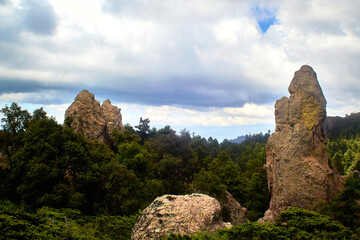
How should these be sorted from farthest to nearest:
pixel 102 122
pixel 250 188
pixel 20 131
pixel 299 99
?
pixel 102 122 → pixel 250 188 → pixel 20 131 → pixel 299 99

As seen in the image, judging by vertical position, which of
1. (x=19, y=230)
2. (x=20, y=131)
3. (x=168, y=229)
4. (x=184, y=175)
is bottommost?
(x=184, y=175)

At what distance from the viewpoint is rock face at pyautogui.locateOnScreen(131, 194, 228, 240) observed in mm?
10469

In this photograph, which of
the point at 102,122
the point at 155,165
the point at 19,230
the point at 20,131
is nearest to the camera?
the point at 19,230

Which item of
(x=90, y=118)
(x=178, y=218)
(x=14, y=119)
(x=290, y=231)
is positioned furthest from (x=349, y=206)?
(x=90, y=118)

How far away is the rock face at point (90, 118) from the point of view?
118ft

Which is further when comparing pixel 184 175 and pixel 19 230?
pixel 184 175

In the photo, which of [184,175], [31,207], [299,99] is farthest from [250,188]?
[31,207]

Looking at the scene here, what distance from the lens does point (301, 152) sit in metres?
19.0

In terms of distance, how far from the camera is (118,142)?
1527 inches

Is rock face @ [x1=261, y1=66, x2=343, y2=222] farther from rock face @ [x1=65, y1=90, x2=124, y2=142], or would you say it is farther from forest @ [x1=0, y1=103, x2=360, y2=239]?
rock face @ [x1=65, y1=90, x2=124, y2=142]

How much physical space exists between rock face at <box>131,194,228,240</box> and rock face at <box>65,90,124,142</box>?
25897 millimetres

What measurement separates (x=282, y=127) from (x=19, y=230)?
62.2ft

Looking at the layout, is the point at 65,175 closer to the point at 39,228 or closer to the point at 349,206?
the point at 39,228

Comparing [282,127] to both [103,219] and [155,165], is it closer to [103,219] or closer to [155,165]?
[103,219]
